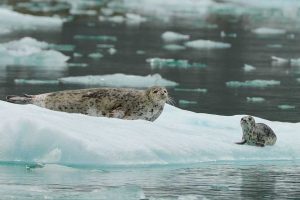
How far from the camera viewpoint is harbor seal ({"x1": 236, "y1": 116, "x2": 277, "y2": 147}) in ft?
30.8

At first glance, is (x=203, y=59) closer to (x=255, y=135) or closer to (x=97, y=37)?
(x=97, y=37)

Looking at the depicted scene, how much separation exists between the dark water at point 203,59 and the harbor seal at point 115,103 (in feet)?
11.5

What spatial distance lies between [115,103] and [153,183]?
214cm

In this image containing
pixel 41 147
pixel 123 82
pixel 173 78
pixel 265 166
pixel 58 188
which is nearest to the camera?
pixel 58 188

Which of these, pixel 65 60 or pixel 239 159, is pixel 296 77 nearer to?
pixel 65 60

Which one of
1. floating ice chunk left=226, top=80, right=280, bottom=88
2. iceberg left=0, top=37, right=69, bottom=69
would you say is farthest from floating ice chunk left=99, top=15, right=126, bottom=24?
floating ice chunk left=226, top=80, right=280, bottom=88

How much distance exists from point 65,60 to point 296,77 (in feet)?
14.5

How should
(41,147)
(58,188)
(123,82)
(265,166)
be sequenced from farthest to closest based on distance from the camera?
(123,82), (265,166), (41,147), (58,188)

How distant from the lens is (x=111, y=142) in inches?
334

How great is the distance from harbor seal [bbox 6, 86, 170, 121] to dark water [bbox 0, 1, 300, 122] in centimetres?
352

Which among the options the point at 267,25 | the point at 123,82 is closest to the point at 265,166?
the point at 123,82

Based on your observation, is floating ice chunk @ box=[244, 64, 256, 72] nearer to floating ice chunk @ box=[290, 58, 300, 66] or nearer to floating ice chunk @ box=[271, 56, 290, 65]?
floating ice chunk @ box=[271, 56, 290, 65]

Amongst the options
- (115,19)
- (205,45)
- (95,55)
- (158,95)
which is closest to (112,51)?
(95,55)

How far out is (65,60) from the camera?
2047 cm
